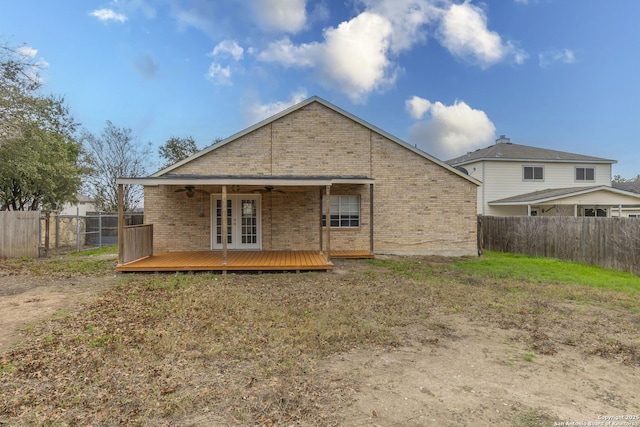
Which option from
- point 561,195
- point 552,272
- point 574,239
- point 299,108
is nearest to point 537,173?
point 561,195

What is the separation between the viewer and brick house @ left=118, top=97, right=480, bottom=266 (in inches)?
543

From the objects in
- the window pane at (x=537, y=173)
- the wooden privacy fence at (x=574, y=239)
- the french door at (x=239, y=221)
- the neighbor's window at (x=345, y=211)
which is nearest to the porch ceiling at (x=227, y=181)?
the french door at (x=239, y=221)

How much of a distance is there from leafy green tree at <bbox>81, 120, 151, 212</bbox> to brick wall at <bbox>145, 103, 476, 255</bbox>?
16171 millimetres

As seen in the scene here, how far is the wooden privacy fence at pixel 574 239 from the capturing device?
10.8 metres

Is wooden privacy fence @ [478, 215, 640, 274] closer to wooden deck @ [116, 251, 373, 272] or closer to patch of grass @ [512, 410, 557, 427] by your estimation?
wooden deck @ [116, 251, 373, 272]

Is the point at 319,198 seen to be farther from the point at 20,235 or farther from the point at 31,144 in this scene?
the point at 31,144

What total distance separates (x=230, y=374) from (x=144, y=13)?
1400cm

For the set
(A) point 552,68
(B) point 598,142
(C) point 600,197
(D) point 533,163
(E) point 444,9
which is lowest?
(C) point 600,197

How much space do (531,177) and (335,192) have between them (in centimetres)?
1588

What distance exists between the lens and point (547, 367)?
4.20 meters

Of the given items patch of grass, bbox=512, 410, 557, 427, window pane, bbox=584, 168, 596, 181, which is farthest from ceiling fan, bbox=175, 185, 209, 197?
window pane, bbox=584, 168, 596, 181

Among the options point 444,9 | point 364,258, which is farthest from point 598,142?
point 364,258

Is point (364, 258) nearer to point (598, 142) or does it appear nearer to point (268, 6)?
point (268, 6)

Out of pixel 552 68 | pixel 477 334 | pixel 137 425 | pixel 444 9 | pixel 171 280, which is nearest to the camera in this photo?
pixel 137 425
